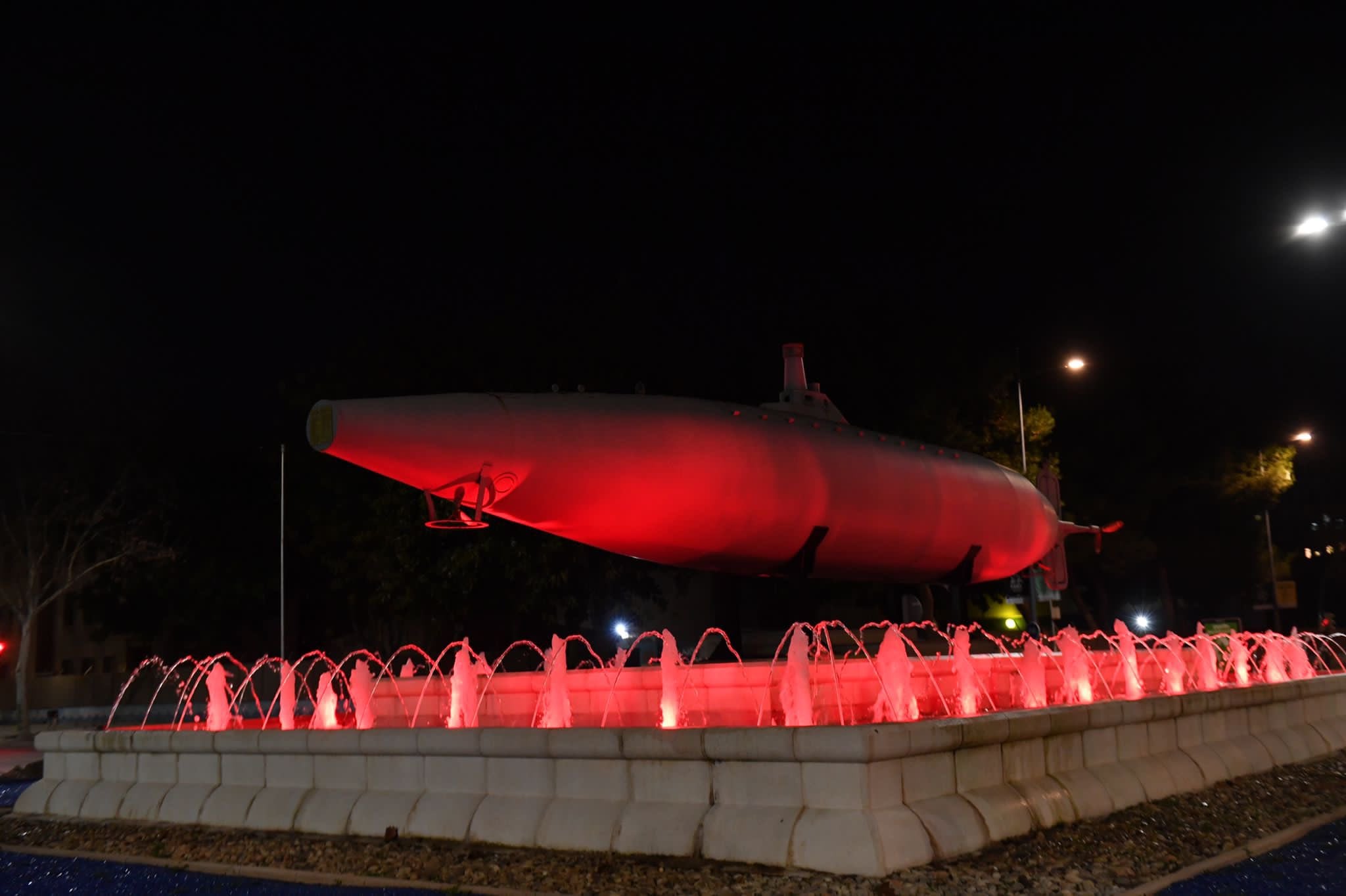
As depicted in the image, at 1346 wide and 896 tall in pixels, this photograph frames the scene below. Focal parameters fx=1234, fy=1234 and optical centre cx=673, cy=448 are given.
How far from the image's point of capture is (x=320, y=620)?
43969 mm

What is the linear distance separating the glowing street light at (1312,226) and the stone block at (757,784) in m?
9.12

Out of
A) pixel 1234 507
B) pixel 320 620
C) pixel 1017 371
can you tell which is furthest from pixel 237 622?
pixel 1234 507

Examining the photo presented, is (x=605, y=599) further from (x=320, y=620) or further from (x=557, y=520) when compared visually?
(x=557, y=520)

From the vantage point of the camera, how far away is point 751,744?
376 inches

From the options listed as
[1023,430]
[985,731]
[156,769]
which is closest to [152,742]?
[156,769]

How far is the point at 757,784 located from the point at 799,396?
8879 mm

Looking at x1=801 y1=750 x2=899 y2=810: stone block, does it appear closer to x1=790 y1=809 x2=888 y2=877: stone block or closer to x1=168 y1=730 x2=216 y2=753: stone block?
x1=790 y1=809 x2=888 y2=877: stone block

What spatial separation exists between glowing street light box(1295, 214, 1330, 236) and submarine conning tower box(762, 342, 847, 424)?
6.39 meters

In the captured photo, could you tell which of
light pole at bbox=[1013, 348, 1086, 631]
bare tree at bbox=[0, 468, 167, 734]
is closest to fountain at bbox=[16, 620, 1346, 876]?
light pole at bbox=[1013, 348, 1086, 631]

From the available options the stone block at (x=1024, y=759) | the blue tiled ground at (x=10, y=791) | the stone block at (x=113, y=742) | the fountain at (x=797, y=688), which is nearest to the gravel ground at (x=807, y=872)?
the stone block at (x=1024, y=759)

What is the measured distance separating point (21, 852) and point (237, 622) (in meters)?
31.4

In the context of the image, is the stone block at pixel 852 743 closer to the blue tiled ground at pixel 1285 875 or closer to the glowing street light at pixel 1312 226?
the blue tiled ground at pixel 1285 875

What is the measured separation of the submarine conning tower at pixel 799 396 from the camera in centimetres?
1758

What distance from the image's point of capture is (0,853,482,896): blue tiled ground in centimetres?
990
